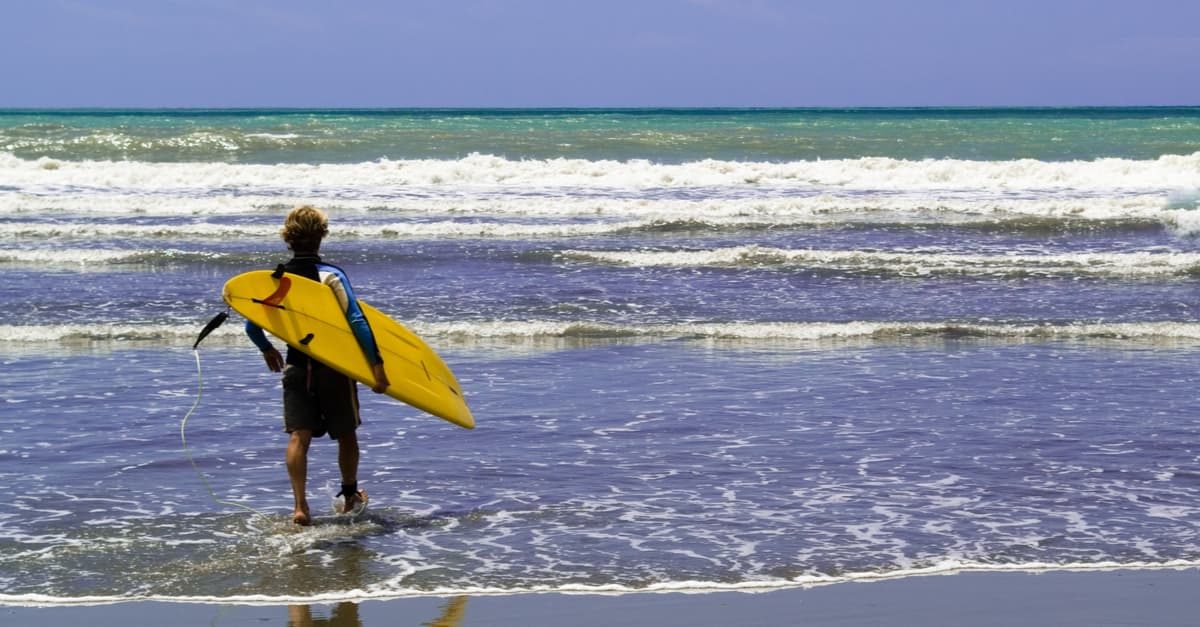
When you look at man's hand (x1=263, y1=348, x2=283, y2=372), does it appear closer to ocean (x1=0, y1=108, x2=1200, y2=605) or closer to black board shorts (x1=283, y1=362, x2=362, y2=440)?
black board shorts (x1=283, y1=362, x2=362, y2=440)

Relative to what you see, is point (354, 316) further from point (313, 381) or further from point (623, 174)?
point (623, 174)

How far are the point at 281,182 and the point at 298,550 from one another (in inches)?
965

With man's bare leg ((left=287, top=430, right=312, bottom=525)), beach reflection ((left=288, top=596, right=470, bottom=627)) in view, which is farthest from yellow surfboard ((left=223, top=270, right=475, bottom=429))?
beach reflection ((left=288, top=596, right=470, bottom=627))

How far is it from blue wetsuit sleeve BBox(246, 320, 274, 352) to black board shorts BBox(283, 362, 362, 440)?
0.16 meters

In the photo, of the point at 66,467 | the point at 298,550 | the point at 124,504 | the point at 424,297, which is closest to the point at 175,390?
the point at 66,467

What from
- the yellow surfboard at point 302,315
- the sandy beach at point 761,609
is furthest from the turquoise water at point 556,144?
the sandy beach at point 761,609

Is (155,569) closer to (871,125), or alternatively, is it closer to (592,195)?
(592,195)

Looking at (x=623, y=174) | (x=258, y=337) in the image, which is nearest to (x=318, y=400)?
(x=258, y=337)

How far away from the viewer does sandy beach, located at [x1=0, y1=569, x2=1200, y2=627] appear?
467 cm

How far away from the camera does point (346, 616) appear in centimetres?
474

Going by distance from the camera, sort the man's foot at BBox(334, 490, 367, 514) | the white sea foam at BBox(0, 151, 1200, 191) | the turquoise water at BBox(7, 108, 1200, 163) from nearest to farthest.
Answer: the man's foot at BBox(334, 490, 367, 514)
the white sea foam at BBox(0, 151, 1200, 191)
the turquoise water at BBox(7, 108, 1200, 163)

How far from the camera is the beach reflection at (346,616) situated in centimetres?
465

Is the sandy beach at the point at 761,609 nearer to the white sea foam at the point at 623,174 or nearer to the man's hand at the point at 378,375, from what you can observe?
the man's hand at the point at 378,375

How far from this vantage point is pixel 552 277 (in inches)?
592
